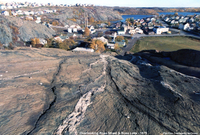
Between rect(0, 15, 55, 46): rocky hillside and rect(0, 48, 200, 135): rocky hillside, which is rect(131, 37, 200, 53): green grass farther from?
rect(0, 15, 55, 46): rocky hillside

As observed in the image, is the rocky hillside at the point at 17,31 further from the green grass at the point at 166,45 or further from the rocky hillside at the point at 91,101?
the green grass at the point at 166,45

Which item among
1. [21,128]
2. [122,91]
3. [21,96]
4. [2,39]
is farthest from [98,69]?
[2,39]

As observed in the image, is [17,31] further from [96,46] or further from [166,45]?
[166,45]

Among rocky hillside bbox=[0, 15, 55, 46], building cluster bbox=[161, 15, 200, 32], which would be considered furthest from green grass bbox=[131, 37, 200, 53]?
rocky hillside bbox=[0, 15, 55, 46]

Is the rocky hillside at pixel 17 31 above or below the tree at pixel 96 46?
above

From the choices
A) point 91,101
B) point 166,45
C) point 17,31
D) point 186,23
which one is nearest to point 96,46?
point 91,101

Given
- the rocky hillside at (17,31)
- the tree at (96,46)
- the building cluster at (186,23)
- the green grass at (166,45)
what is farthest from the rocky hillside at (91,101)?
the building cluster at (186,23)

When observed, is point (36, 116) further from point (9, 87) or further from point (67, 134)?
point (9, 87)
